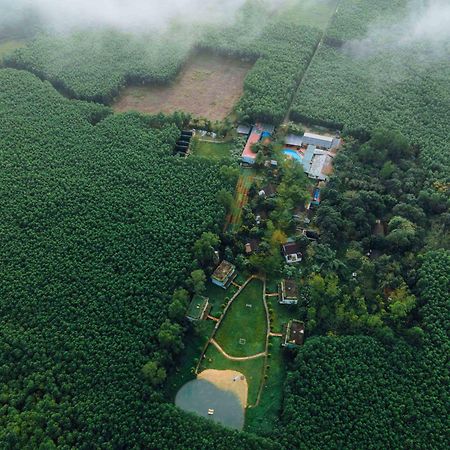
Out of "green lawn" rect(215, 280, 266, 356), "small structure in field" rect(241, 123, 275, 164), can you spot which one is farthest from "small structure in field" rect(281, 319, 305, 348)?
"small structure in field" rect(241, 123, 275, 164)

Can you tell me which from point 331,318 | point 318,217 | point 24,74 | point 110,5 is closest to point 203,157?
point 318,217

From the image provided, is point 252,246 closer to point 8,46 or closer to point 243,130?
point 243,130

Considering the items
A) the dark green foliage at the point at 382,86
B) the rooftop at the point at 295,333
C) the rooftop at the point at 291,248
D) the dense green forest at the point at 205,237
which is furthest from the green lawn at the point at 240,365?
the dark green foliage at the point at 382,86

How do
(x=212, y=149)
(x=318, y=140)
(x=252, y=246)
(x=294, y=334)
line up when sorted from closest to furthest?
(x=294, y=334)
(x=252, y=246)
(x=318, y=140)
(x=212, y=149)

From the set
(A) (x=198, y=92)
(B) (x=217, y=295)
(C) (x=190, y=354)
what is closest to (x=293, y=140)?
(A) (x=198, y=92)

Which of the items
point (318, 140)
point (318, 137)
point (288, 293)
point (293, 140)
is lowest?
point (288, 293)

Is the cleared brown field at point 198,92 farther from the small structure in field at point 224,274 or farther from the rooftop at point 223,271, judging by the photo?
the small structure in field at point 224,274
